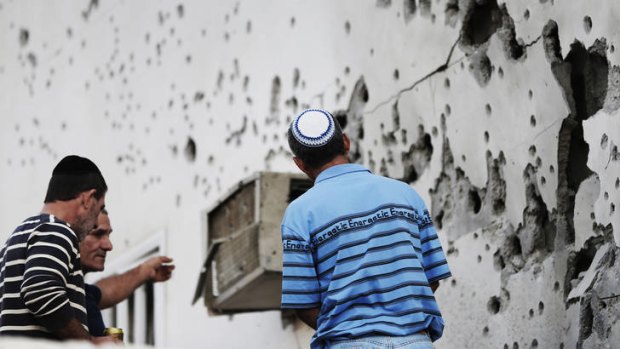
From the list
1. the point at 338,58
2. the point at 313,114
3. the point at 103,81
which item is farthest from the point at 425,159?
the point at 103,81

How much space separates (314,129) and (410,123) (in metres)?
1.61

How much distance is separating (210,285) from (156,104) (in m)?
1.66

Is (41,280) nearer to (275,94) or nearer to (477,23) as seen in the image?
(477,23)

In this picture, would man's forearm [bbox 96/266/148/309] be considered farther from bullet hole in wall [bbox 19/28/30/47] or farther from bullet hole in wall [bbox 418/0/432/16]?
bullet hole in wall [bbox 19/28/30/47]

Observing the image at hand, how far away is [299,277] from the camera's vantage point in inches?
119

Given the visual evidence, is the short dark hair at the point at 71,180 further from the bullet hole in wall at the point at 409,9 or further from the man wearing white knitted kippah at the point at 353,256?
the bullet hole in wall at the point at 409,9

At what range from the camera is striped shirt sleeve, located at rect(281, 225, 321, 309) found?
9.90 feet

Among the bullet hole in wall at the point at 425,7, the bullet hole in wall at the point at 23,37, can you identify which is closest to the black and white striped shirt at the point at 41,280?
the bullet hole in wall at the point at 425,7

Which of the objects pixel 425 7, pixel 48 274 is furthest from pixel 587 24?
pixel 48 274

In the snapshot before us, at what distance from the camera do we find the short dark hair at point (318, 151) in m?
3.11

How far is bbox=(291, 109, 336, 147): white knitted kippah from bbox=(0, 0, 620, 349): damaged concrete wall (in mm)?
1052

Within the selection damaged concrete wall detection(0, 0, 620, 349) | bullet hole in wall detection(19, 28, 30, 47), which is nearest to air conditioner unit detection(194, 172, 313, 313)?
damaged concrete wall detection(0, 0, 620, 349)

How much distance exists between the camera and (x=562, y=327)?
390cm

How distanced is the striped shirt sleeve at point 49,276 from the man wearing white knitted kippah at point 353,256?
57 cm
